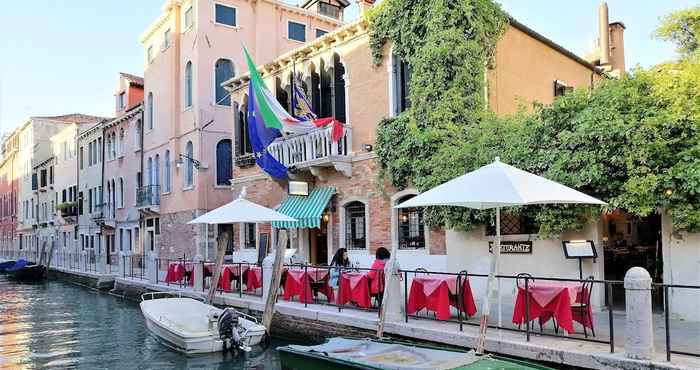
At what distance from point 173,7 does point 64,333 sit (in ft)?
52.7

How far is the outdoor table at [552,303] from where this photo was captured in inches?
304

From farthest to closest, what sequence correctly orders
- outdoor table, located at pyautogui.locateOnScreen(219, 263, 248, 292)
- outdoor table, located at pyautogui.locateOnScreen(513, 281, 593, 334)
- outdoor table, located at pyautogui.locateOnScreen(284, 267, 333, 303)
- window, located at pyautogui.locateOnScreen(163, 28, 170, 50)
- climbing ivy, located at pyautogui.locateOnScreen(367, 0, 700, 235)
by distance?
window, located at pyautogui.locateOnScreen(163, 28, 170, 50) < outdoor table, located at pyautogui.locateOnScreen(219, 263, 248, 292) < outdoor table, located at pyautogui.locateOnScreen(284, 267, 333, 303) < climbing ivy, located at pyautogui.locateOnScreen(367, 0, 700, 235) < outdoor table, located at pyautogui.locateOnScreen(513, 281, 593, 334)

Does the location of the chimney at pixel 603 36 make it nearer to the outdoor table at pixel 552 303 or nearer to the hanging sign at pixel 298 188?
the hanging sign at pixel 298 188

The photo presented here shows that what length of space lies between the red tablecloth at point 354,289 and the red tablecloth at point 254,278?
11.2ft

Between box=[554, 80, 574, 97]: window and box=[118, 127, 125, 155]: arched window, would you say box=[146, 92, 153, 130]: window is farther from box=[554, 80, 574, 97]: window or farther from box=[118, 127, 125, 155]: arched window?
box=[554, 80, 574, 97]: window

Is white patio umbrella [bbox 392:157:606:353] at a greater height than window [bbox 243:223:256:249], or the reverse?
white patio umbrella [bbox 392:157:606:353]

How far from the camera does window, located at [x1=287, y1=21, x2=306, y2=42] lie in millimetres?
26625

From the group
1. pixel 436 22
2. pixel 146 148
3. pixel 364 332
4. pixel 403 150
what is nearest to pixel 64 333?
pixel 364 332

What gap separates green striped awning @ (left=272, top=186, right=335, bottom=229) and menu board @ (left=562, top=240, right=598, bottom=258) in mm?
7196

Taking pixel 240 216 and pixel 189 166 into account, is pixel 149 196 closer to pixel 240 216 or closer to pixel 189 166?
pixel 189 166

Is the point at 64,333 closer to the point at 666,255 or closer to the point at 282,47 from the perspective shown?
the point at 666,255

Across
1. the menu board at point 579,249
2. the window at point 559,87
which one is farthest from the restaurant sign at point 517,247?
the window at point 559,87

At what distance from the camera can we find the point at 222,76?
24422mm

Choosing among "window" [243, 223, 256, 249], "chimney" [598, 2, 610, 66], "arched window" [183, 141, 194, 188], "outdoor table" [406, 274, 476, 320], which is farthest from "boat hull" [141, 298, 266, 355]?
"chimney" [598, 2, 610, 66]
